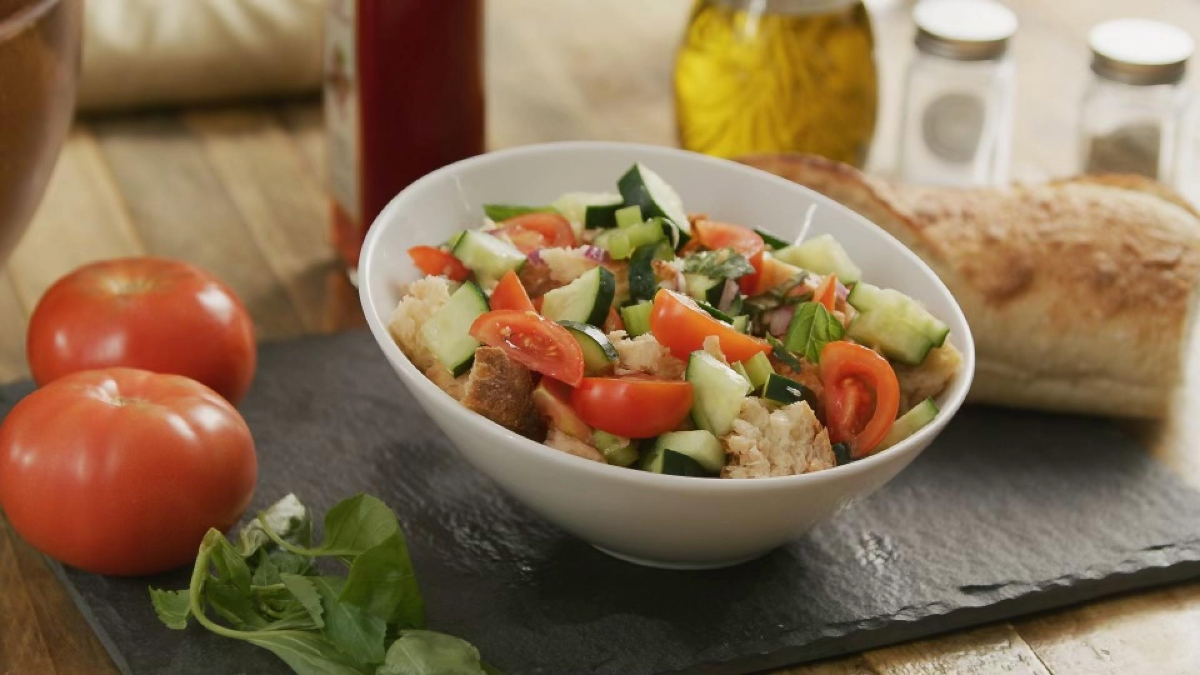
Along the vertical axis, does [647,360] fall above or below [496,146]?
above

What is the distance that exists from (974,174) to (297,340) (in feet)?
4.60

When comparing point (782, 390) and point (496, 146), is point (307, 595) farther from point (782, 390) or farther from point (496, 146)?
point (496, 146)

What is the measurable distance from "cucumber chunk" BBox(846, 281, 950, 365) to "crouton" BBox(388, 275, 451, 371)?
55 cm

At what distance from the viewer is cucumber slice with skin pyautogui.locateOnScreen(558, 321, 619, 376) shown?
1.96 meters

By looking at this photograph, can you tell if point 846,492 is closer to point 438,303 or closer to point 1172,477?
point 438,303

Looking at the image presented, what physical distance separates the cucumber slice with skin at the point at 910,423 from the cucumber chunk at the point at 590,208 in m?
0.51

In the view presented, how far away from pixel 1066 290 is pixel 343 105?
127 cm

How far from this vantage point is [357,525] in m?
1.96

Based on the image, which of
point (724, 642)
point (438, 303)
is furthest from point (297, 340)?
point (724, 642)

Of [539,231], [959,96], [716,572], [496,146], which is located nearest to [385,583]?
[716,572]

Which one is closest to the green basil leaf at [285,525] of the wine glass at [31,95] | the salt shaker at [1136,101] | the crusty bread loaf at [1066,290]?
the wine glass at [31,95]

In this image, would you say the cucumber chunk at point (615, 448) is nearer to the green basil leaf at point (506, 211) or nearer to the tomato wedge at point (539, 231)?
the tomato wedge at point (539, 231)

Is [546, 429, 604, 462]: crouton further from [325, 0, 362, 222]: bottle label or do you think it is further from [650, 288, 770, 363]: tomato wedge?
[325, 0, 362, 222]: bottle label

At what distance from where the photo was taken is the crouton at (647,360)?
1.99 meters
